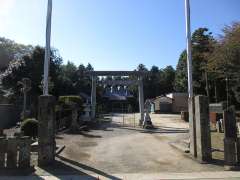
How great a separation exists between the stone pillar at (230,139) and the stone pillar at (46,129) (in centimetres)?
597

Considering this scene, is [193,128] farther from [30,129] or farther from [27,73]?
[27,73]

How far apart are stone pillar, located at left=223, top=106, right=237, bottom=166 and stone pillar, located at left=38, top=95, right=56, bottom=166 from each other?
5.97m

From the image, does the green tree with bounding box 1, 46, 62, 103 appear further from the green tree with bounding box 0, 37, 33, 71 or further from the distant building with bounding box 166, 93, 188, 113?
the distant building with bounding box 166, 93, 188, 113

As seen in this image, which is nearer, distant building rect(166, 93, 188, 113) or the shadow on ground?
the shadow on ground

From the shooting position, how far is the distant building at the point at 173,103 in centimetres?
6856

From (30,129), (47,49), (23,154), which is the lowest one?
(23,154)

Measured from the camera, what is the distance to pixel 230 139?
1193 cm

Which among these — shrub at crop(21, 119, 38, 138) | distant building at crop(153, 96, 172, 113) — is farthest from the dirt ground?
distant building at crop(153, 96, 172, 113)

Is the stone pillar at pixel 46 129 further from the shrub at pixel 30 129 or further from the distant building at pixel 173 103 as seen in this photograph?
the distant building at pixel 173 103

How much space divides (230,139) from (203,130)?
4.26ft

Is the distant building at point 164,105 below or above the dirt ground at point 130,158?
above

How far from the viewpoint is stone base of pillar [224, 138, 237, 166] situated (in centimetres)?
1166

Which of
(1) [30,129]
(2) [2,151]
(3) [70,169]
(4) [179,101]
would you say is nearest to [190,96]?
(3) [70,169]

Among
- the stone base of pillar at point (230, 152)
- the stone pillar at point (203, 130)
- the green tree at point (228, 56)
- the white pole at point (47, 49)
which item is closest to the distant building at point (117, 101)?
the green tree at point (228, 56)
